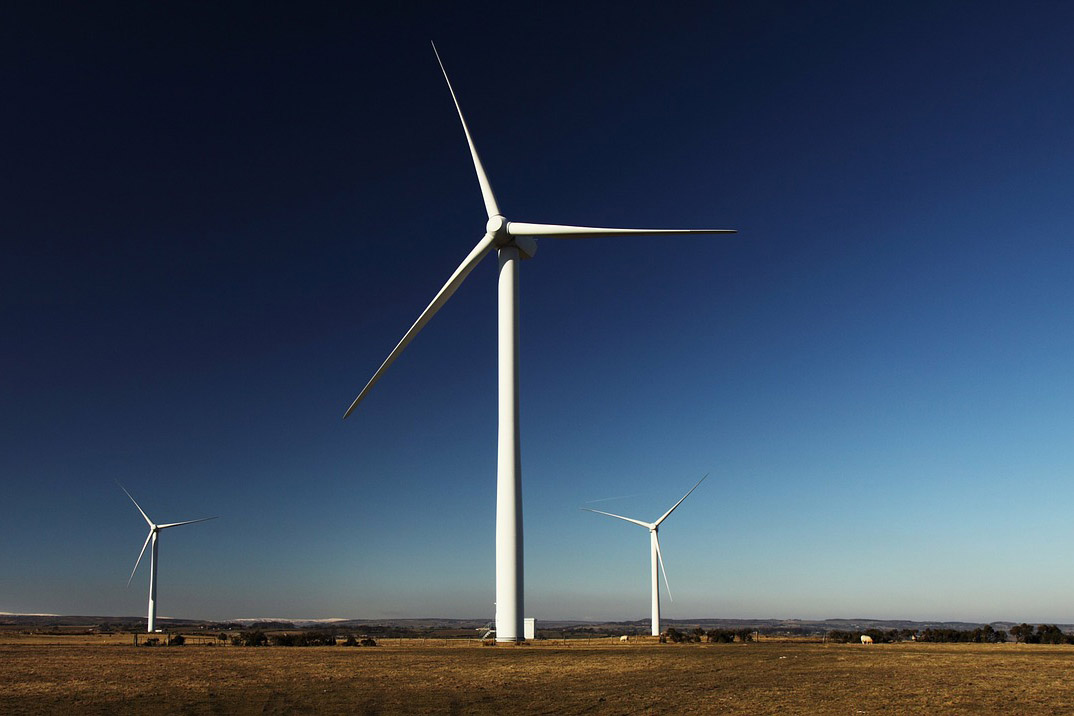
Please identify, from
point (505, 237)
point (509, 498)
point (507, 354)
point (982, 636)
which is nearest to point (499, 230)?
point (505, 237)

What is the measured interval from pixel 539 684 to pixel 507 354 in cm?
2426

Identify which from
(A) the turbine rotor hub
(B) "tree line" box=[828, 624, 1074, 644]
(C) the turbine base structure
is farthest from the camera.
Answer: (B) "tree line" box=[828, 624, 1074, 644]

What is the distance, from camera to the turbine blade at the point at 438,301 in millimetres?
52094

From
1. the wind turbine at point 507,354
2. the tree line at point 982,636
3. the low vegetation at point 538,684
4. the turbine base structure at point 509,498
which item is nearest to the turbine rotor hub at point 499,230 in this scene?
the wind turbine at point 507,354

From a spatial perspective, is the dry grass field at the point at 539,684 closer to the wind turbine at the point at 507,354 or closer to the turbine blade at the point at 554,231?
the wind turbine at the point at 507,354

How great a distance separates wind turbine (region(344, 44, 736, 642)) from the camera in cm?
4684

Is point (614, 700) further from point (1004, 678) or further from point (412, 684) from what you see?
point (1004, 678)

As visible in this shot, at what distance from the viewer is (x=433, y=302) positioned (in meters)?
53.2

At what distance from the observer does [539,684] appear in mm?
29375

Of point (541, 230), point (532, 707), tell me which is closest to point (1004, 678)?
point (532, 707)

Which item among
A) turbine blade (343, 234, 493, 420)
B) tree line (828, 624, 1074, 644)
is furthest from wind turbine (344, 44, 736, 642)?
tree line (828, 624, 1074, 644)

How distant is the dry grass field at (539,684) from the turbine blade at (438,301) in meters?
16.9

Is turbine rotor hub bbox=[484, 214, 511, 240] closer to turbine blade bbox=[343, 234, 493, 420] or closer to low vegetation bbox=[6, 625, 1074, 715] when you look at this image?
turbine blade bbox=[343, 234, 493, 420]

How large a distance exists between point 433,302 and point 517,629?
21.5 metres
